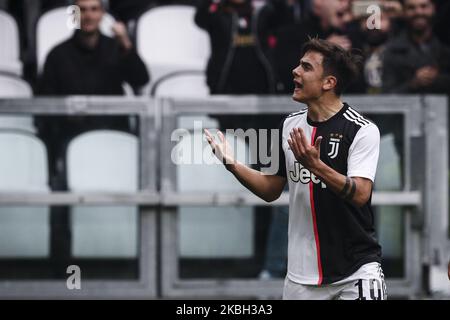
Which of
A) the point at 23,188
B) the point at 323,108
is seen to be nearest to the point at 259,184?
the point at 323,108

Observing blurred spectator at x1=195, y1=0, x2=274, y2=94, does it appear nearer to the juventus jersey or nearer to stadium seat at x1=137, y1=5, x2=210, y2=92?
stadium seat at x1=137, y1=5, x2=210, y2=92

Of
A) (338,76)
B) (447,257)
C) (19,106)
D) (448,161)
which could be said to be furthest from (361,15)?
(338,76)

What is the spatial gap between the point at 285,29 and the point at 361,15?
2.12 feet

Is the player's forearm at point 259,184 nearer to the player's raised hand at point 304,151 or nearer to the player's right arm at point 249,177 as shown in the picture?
the player's right arm at point 249,177

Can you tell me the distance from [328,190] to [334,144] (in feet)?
0.75

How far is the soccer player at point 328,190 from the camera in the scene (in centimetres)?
574

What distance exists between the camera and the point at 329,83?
233 inches

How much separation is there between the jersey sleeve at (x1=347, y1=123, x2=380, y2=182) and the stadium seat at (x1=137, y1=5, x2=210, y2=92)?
4.12m

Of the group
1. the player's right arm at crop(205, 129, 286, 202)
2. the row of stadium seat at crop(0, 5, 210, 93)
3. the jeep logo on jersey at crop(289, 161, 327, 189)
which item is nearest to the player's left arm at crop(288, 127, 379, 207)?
the jeep logo on jersey at crop(289, 161, 327, 189)

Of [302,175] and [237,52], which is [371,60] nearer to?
[237,52]

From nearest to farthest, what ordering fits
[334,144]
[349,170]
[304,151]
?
[304,151]
[349,170]
[334,144]

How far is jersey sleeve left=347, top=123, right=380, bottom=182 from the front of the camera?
5.62m
